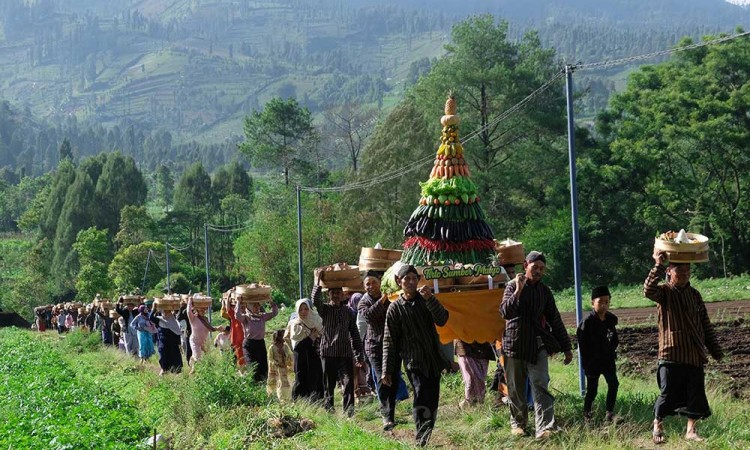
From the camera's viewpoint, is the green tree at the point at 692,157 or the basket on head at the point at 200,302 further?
the green tree at the point at 692,157

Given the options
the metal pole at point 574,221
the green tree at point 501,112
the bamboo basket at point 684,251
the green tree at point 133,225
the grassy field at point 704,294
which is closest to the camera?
the bamboo basket at point 684,251

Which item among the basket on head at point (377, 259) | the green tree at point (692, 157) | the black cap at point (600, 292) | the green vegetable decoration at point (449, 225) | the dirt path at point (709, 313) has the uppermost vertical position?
the green tree at point (692, 157)

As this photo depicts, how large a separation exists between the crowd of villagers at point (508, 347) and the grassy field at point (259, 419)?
272mm

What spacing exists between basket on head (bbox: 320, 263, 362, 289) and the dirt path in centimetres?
1151

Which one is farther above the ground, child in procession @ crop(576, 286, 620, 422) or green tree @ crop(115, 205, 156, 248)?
green tree @ crop(115, 205, 156, 248)

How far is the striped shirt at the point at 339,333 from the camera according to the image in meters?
13.0

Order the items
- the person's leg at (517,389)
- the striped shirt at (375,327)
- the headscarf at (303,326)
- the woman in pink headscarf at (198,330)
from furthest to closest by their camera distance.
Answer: the woman in pink headscarf at (198,330), the headscarf at (303,326), the striped shirt at (375,327), the person's leg at (517,389)

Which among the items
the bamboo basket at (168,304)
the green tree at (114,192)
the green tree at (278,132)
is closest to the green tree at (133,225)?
the green tree at (278,132)

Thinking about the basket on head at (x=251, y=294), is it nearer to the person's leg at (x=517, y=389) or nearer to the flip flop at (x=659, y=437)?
the person's leg at (x=517, y=389)

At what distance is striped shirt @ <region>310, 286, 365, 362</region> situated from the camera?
1298cm

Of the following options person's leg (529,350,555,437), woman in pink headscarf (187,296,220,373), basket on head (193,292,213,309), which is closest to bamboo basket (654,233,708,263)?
person's leg (529,350,555,437)

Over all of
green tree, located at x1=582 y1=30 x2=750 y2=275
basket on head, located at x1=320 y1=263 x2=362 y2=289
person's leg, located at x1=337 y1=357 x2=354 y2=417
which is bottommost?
person's leg, located at x1=337 y1=357 x2=354 y2=417

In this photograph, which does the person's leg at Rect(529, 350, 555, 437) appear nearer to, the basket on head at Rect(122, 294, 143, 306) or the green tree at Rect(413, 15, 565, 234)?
the basket on head at Rect(122, 294, 143, 306)

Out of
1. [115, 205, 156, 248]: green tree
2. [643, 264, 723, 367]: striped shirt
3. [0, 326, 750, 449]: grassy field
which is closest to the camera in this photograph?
[643, 264, 723, 367]: striped shirt
